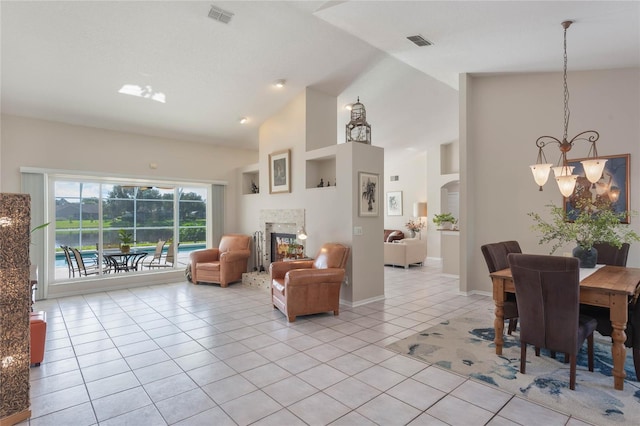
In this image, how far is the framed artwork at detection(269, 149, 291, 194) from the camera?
6.29 meters

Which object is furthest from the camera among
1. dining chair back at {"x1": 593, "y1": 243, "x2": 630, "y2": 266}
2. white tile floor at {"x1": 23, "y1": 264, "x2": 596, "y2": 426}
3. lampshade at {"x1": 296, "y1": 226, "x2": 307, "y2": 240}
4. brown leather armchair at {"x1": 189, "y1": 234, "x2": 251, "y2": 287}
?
brown leather armchair at {"x1": 189, "y1": 234, "x2": 251, "y2": 287}

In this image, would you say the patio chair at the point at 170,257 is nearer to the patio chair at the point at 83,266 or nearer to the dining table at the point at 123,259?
the dining table at the point at 123,259

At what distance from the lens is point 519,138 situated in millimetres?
5375

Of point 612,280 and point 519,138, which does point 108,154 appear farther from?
point 612,280

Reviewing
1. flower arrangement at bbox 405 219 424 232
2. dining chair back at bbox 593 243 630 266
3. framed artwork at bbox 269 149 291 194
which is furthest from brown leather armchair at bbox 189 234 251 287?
dining chair back at bbox 593 243 630 266

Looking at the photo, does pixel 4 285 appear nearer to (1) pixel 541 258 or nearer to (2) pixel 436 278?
(1) pixel 541 258

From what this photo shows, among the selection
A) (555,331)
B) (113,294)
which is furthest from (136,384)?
(113,294)

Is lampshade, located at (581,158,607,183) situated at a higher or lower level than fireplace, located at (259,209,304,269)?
higher

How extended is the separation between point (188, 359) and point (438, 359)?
240 cm

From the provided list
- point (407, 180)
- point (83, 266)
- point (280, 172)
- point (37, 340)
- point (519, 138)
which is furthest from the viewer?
point (407, 180)

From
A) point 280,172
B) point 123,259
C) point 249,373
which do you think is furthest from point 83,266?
point 249,373

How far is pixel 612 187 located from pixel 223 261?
6.28m

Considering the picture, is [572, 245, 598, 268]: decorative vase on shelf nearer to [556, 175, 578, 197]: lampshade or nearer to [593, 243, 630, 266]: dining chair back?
[593, 243, 630, 266]: dining chair back

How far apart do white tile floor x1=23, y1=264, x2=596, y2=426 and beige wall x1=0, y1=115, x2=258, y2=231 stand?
2382mm
